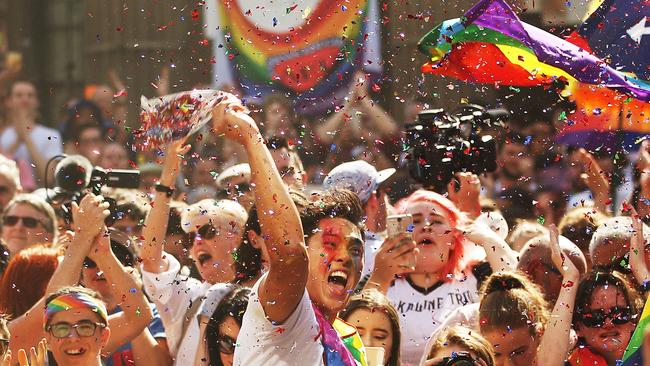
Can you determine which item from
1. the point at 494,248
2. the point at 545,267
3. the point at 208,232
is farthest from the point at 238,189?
the point at 545,267

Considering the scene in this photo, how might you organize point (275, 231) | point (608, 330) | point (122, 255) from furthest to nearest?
1. point (122, 255)
2. point (608, 330)
3. point (275, 231)

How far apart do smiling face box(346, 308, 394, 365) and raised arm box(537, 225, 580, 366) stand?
57cm

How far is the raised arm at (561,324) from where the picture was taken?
18.7 feet

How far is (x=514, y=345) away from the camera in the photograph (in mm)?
5727

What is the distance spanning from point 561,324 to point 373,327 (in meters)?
0.71

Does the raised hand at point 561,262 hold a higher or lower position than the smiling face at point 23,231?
higher

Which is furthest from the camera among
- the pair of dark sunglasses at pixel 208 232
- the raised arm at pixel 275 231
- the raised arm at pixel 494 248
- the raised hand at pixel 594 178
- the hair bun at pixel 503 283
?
the raised hand at pixel 594 178

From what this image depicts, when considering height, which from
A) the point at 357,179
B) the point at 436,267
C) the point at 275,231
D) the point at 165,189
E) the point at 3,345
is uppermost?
the point at 275,231

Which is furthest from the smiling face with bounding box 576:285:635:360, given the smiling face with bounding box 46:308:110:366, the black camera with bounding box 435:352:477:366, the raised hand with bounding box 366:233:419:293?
the smiling face with bounding box 46:308:110:366

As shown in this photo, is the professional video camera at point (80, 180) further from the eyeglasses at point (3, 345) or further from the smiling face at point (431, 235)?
the eyeglasses at point (3, 345)

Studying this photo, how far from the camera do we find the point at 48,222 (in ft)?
24.7

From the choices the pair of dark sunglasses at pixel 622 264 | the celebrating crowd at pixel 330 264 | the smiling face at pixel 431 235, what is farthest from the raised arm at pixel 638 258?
the smiling face at pixel 431 235

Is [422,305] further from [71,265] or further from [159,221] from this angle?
[71,265]

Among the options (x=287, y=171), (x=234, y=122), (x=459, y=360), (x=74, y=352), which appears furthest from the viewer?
(x=287, y=171)
